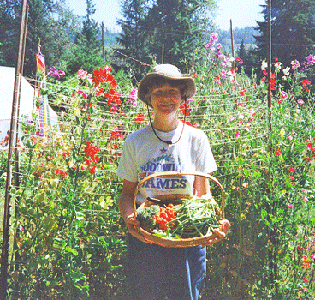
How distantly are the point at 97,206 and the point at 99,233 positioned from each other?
0.62ft

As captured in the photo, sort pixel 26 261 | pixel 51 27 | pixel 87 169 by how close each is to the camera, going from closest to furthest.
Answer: pixel 87 169, pixel 26 261, pixel 51 27

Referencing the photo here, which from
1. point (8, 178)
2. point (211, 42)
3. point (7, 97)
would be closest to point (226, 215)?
point (8, 178)

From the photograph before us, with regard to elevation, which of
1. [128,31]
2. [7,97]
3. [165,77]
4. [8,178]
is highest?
[128,31]

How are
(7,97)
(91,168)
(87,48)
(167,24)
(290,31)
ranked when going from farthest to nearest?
(167,24) < (87,48) < (290,31) < (7,97) < (91,168)

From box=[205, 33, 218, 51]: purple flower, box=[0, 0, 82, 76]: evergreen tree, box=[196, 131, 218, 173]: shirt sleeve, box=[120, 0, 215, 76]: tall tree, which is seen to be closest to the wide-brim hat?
box=[196, 131, 218, 173]: shirt sleeve

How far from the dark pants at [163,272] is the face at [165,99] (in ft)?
2.17

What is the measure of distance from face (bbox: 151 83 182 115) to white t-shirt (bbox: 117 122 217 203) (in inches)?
4.6

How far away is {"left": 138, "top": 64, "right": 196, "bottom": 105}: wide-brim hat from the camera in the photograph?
1.60 metres

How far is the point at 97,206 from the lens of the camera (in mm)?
2064

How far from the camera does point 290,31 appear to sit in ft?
73.5

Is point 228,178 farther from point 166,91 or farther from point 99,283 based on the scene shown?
point 99,283

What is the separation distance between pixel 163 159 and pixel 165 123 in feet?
0.60

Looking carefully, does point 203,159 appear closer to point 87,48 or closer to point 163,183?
point 163,183

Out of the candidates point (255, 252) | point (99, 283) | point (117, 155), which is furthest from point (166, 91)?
point (99, 283)
